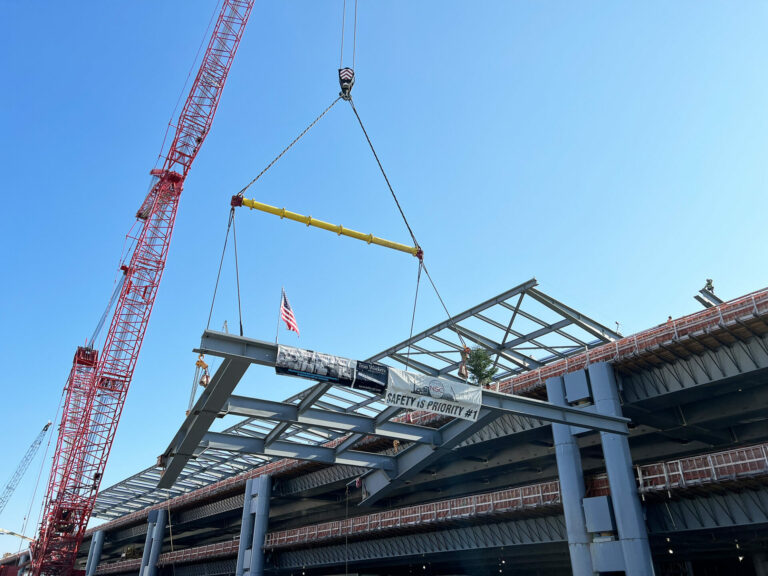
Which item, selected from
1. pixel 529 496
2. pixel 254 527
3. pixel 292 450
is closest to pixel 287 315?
pixel 292 450

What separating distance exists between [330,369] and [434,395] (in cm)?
488

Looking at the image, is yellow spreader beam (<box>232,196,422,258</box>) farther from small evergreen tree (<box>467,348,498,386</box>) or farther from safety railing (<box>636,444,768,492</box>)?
safety railing (<box>636,444,768,492</box>)

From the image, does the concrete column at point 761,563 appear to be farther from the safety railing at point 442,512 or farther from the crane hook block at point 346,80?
the crane hook block at point 346,80

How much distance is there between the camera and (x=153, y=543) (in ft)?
232

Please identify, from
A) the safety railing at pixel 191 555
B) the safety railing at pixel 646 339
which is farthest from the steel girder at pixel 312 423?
the safety railing at pixel 191 555

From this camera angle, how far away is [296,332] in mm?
24219

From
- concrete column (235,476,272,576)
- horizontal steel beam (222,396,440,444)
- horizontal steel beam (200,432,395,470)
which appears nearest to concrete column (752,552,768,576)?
horizontal steel beam (222,396,440,444)

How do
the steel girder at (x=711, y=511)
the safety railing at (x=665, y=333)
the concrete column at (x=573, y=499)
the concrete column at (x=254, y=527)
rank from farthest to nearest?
1. the concrete column at (x=254, y=527)
2. the concrete column at (x=573, y=499)
3. the safety railing at (x=665, y=333)
4. the steel girder at (x=711, y=511)

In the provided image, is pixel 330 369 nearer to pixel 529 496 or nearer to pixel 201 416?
pixel 201 416

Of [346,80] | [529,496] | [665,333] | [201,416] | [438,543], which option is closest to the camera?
[201,416]

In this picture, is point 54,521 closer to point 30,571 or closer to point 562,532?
point 30,571

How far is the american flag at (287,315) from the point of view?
79.8 ft

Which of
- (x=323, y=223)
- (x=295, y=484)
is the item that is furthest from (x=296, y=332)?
(x=295, y=484)

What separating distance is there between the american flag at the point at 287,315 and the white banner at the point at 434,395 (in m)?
4.93
